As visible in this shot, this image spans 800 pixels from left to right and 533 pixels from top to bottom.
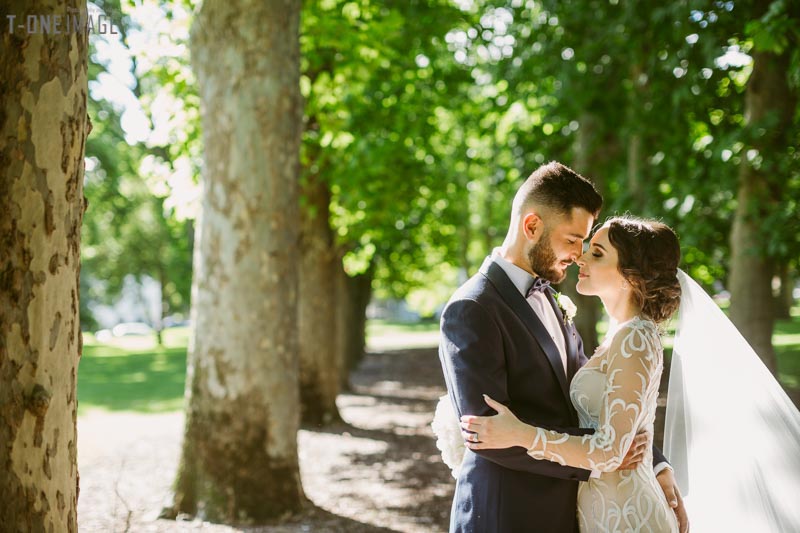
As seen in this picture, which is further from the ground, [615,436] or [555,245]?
[555,245]

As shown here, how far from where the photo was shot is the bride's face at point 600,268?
3.38 meters

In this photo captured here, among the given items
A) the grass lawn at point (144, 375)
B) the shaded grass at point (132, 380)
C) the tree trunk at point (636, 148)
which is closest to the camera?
the tree trunk at point (636, 148)

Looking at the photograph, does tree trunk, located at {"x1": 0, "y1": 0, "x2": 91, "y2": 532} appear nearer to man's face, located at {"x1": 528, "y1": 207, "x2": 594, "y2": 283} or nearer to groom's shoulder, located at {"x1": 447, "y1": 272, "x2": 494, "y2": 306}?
groom's shoulder, located at {"x1": 447, "y1": 272, "x2": 494, "y2": 306}

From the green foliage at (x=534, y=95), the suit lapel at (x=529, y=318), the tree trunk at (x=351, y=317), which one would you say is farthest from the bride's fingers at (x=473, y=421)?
the tree trunk at (x=351, y=317)

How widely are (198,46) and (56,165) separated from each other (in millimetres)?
4442

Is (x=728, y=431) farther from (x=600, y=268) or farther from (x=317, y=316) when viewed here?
(x=317, y=316)

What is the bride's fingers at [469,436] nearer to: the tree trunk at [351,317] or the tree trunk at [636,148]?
the tree trunk at [636,148]

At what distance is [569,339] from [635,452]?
617 mm

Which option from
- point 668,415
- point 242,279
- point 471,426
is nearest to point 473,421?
point 471,426

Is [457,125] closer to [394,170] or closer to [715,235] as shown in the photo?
[394,170]

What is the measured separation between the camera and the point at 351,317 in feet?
78.3

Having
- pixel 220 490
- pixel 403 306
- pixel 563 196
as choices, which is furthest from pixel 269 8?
pixel 403 306

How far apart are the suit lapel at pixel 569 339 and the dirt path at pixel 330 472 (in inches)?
148

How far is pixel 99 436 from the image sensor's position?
13398mm
